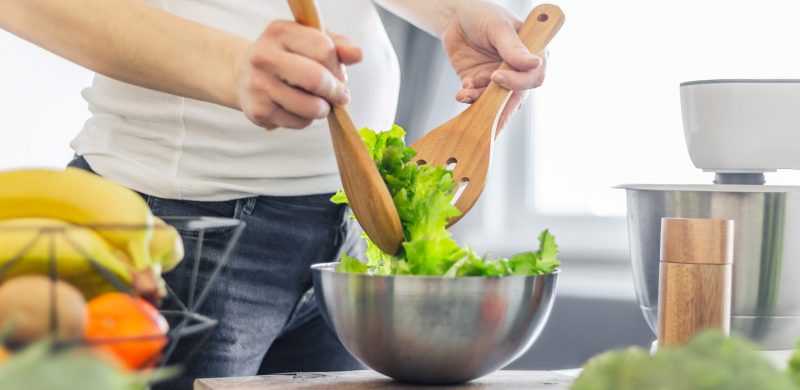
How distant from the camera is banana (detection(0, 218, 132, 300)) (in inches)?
19.5

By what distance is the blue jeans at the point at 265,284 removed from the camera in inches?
42.1

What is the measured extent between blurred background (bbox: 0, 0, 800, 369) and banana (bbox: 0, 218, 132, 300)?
1.74 metres

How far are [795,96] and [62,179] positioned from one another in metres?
0.81

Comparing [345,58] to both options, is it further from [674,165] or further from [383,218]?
[674,165]

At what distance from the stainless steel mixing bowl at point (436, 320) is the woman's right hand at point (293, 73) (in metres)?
0.16

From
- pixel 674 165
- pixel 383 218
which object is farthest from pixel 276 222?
pixel 674 165

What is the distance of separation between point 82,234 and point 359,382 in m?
0.43

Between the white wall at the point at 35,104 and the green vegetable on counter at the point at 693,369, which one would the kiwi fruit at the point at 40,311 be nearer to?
the green vegetable on counter at the point at 693,369

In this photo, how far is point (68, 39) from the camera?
2.95ft

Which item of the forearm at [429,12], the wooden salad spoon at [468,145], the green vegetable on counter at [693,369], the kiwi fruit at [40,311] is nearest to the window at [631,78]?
the forearm at [429,12]

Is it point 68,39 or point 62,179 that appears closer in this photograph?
point 62,179

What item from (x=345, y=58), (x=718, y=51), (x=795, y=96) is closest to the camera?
(x=345, y=58)

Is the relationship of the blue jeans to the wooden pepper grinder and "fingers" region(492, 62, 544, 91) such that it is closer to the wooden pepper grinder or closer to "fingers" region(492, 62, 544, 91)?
"fingers" region(492, 62, 544, 91)

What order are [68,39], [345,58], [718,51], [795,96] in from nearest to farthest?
[345,58], [68,39], [795,96], [718,51]
